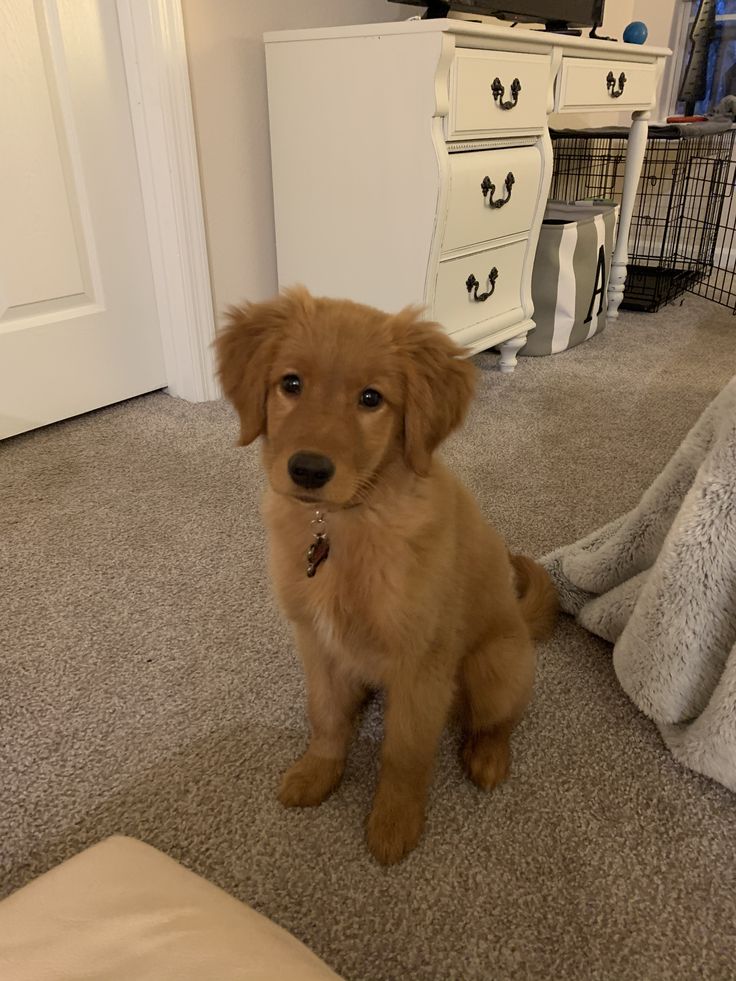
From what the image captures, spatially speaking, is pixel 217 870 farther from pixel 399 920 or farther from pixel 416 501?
pixel 416 501

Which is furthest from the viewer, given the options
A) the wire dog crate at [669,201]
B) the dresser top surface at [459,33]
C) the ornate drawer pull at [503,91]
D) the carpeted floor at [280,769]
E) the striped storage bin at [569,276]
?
the wire dog crate at [669,201]

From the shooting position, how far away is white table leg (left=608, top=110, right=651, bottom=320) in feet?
9.74

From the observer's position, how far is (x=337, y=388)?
0.82 meters

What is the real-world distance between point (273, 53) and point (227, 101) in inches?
7.6

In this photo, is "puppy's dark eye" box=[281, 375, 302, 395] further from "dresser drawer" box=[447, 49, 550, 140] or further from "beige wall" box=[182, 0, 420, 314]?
"beige wall" box=[182, 0, 420, 314]

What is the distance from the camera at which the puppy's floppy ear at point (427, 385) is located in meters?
0.85

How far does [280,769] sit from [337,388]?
62cm

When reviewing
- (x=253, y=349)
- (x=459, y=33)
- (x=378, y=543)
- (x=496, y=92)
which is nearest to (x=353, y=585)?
(x=378, y=543)

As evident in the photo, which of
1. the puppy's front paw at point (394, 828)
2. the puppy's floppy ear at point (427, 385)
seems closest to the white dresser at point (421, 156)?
the puppy's floppy ear at point (427, 385)

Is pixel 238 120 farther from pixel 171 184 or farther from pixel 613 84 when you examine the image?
pixel 613 84

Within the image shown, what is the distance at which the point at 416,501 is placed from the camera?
0.92 metres

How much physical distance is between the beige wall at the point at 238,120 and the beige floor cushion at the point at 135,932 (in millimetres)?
2055

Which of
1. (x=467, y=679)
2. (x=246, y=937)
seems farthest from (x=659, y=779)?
(x=246, y=937)

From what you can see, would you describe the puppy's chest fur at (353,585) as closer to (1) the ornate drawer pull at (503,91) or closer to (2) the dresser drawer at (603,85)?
(1) the ornate drawer pull at (503,91)
